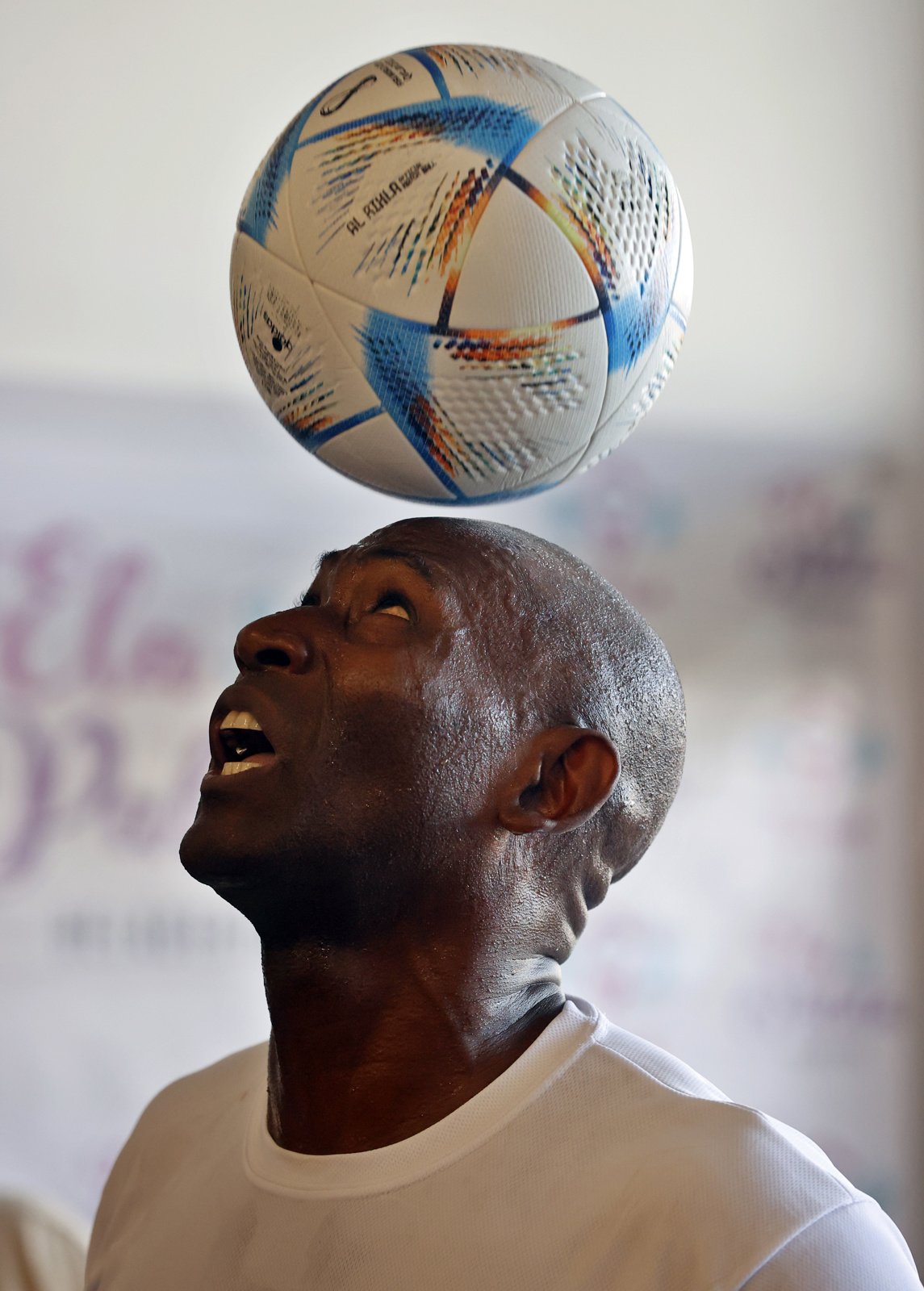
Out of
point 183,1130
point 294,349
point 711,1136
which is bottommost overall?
point 183,1130

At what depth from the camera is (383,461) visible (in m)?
1.35

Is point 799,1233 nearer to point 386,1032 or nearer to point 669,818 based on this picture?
point 386,1032

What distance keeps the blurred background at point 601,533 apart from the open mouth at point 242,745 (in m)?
1.24

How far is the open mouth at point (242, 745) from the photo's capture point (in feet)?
4.34

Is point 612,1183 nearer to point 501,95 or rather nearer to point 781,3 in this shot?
point 501,95

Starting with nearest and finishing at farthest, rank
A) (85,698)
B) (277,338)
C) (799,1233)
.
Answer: (799,1233), (277,338), (85,698)

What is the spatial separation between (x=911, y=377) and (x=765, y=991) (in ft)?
4.29

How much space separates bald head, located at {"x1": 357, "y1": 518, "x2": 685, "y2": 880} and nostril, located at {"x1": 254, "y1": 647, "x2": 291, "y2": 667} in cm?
16

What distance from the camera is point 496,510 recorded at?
2.69m

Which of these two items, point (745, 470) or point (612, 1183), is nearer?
point (612, 1183)

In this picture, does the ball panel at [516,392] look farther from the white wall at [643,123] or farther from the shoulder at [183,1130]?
the white wall at [643,123]

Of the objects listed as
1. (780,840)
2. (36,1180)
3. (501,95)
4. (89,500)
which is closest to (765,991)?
(780,840)

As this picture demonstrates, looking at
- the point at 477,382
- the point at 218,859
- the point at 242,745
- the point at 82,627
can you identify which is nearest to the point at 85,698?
the point at 82,627

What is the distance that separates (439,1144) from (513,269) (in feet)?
2.62
